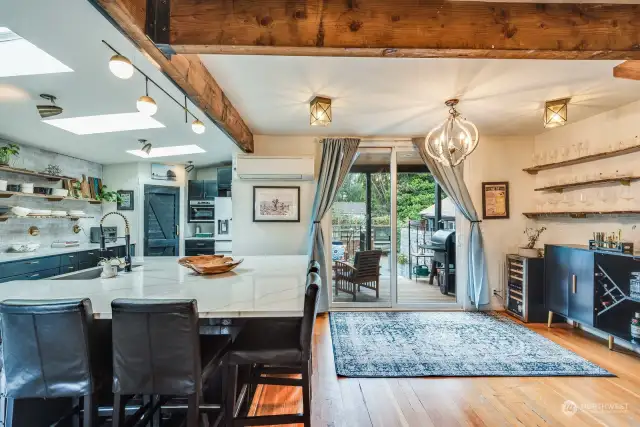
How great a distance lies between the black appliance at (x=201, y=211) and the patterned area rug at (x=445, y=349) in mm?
3762

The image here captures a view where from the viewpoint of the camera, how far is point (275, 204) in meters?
4.27

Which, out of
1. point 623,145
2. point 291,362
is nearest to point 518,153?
point 623,145

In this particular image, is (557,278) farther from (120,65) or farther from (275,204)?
(120,65)

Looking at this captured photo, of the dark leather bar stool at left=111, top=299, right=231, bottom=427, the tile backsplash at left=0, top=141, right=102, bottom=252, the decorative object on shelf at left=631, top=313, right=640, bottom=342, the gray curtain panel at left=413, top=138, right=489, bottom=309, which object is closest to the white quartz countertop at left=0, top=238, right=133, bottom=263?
the tile backsplash at left=0, top=141, right=102, bottom=252

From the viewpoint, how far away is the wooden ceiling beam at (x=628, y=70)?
2.29 metres

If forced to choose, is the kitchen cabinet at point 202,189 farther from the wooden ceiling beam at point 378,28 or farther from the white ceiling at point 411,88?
the wooden ceiling beam at point 378,28

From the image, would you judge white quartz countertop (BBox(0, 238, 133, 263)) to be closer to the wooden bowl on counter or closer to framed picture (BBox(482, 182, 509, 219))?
the wooden bowl on counter

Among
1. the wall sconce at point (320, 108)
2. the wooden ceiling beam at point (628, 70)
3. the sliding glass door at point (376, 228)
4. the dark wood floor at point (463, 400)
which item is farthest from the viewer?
the sliding glass door at point (376, 228)

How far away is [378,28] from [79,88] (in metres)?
2.67

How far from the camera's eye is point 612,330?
301cm

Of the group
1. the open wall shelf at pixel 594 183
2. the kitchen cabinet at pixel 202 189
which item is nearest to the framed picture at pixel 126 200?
the kitchen cabinet at pixel 202 189

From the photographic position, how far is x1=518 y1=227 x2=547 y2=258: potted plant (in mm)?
3934

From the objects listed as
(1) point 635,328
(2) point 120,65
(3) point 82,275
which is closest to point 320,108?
(2) point 120,65

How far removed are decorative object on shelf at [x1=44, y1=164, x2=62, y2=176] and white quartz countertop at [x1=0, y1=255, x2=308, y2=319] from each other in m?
3.18
